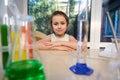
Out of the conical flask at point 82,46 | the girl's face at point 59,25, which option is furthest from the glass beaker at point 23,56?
the girl's face at point 59,25

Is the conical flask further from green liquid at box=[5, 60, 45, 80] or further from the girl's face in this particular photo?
the girl's face

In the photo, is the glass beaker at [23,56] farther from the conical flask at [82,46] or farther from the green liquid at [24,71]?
the conical flask at [82,46]

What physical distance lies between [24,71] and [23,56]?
51 millimetres

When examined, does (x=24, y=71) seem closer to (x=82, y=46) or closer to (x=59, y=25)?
(x=82, y=46)

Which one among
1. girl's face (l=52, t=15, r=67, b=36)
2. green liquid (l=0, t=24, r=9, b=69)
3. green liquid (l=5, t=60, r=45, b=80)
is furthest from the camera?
girl's face (l=52, t=15, r=67, b=36)

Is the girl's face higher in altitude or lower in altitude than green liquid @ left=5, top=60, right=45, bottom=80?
higher

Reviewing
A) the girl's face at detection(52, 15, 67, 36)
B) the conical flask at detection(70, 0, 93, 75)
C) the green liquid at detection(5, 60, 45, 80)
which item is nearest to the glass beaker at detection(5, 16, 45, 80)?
the green liquid at detection(5, 60, 45, 80)

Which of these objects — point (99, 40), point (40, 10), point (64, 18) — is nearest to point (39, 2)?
point (40, 10)

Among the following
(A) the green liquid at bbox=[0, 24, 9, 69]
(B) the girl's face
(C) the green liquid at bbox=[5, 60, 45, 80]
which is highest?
(B) the girl's face

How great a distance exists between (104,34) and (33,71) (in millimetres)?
1675

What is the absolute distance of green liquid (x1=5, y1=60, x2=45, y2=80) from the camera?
0.29 m

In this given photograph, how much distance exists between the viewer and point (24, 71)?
0.29 m

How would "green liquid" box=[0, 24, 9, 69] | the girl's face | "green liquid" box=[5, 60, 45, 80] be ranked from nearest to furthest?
"green liquid" box=[5, 60, 45, 80] < "green liquid" box=[0, 24, 9, 69] < the girl's face

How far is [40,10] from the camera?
1895mm
